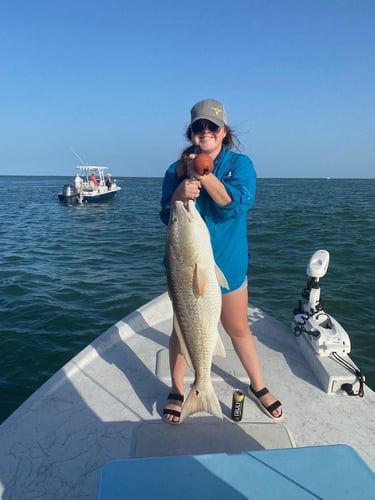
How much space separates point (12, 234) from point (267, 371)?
53.9 feet

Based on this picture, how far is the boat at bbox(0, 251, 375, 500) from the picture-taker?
1.91 meters

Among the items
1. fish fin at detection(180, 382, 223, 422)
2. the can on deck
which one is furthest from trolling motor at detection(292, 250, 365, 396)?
fish fin at detection(180, 382, 223, 422)

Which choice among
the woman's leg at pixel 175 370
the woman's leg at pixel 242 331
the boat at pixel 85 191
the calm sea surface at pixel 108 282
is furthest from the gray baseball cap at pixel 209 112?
the boat at pixel 85 191

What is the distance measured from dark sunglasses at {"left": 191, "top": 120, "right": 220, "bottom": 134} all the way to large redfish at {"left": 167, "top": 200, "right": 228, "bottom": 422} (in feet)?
2.05

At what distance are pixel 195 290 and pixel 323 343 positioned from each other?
2127 mm

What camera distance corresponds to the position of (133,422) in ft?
10.6

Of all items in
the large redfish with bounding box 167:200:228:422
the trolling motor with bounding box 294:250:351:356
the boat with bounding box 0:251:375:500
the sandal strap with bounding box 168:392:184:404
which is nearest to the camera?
the boat with bounding box 0:251:375:500

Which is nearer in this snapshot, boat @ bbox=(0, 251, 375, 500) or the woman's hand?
boat @ bbox=(0, 251, 375, 500)

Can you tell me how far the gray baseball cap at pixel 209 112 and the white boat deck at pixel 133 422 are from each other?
2.59m

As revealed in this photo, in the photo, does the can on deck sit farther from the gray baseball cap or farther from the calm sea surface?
the calm sea surface

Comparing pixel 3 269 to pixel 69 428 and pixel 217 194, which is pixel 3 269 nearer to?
pixel 69 428

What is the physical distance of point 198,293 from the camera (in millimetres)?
2420

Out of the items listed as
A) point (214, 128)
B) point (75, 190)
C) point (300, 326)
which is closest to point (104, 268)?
point (300, 326)

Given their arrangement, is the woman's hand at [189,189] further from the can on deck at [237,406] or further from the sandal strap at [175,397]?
the sandal strap at [175,397]
